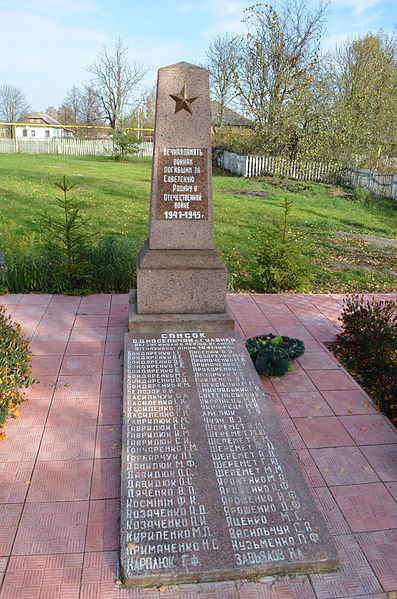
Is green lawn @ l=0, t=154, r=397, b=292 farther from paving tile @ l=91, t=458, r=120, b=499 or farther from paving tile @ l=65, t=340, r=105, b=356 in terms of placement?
paving tile @ l=91, t=458, r=120, b=499

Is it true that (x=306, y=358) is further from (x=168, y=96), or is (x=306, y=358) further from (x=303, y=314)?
(x=168, y=96)

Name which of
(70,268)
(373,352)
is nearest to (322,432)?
(373,352)

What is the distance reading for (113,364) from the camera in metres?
5.40

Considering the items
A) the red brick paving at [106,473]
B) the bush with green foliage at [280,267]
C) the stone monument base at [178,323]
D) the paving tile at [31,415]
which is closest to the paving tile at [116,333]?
the red brick paving at [106,473]

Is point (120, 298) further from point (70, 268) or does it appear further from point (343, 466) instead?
point (343, 466)

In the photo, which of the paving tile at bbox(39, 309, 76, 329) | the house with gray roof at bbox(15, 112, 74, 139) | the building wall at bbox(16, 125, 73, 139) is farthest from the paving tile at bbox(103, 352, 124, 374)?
the building wall at bbox(16, 125, 73, 139)

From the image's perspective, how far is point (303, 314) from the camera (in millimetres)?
7176

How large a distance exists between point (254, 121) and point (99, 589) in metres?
22.3

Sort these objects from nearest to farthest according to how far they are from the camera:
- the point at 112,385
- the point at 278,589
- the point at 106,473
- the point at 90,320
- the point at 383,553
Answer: the point at 278,589 < the point at 383,553 < the point at 106,473 < the point at 112,385 < the point at 90,320

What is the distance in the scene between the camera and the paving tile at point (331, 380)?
→ 520cm

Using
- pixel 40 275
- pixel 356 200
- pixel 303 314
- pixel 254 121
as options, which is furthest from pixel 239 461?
pixel 254 121

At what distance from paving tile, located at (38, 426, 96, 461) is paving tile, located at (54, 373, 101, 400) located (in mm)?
525

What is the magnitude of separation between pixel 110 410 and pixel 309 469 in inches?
74.9

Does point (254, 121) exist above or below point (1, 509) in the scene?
above
